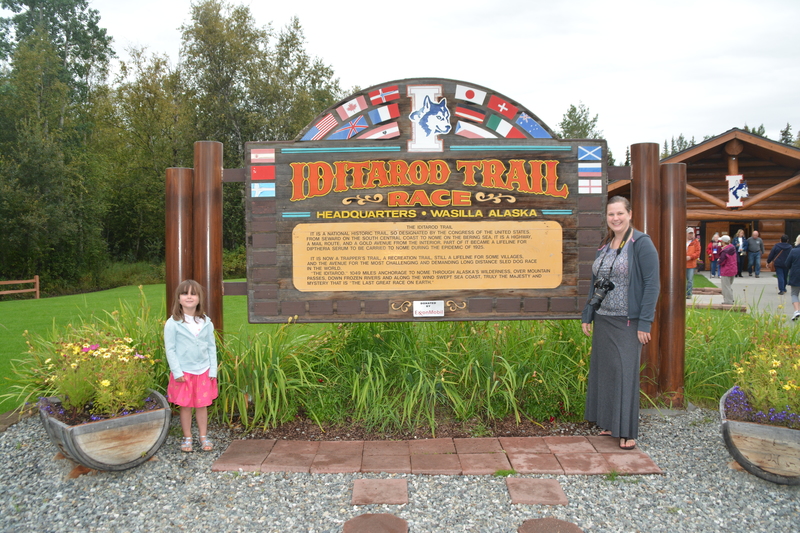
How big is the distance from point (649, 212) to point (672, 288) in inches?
26.9

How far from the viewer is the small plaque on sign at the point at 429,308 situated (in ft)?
13.7

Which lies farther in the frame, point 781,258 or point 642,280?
point 781,258

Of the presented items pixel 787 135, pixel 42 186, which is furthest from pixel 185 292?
pixel 787 135

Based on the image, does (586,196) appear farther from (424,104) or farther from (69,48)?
(69,48)

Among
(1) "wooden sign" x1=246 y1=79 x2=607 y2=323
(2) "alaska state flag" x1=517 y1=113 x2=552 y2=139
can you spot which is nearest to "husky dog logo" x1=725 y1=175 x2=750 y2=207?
(1) "wooden sign" x1=246 y1=79 x2=607 y2=323

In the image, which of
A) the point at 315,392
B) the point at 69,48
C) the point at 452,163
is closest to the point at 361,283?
the point at 315,392

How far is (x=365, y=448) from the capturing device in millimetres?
3572

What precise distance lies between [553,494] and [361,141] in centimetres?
297

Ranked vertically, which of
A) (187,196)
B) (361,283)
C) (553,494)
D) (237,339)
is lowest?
(553,494)

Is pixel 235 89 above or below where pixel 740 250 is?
above

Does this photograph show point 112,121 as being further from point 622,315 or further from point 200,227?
point 622,315

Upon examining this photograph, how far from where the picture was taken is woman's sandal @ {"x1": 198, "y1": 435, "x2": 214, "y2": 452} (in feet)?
11.6

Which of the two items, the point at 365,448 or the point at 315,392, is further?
the point at 315,392

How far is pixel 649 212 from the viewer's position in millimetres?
4320
